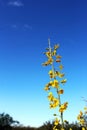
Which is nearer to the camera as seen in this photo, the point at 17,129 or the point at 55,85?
the point at 55,85

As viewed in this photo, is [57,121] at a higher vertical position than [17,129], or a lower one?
lower

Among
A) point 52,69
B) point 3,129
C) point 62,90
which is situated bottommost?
point 62,90

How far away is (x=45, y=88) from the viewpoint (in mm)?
8797

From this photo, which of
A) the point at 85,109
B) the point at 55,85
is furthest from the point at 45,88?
the point at 85,109

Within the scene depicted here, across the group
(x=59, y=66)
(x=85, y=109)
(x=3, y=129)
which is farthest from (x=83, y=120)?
(x=3, y=129)

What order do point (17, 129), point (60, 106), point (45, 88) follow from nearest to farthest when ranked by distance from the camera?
point (60, 106), point (45, 88), point (17, 129)

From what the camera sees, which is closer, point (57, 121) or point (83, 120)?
point (57, 121)

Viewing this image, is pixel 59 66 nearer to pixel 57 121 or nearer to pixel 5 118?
pixel 57 121

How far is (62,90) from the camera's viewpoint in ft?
27.9

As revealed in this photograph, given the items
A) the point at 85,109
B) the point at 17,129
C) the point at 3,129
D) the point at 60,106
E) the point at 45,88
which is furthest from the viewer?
the point at 17,129

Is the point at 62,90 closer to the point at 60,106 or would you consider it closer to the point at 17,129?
the point at 60,106

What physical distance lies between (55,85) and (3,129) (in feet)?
165

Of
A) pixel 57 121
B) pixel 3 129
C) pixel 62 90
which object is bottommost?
pixel 57 121

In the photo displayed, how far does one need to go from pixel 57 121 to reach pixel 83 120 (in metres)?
3.45
